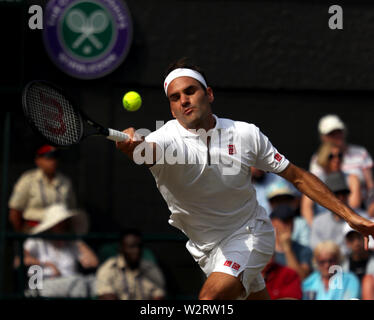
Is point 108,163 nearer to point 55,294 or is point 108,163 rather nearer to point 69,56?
point 69,56

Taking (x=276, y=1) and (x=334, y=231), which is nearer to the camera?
(x=334, y=231)

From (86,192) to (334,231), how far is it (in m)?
2.63

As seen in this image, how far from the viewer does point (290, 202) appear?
7.53 metres

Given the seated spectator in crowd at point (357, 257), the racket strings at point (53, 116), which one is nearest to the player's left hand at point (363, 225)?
the racket strings at point (53, 116)

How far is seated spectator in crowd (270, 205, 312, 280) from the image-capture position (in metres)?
7.22

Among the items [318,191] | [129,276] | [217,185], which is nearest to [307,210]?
[129,276]

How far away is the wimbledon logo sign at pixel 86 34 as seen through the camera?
8656 mm

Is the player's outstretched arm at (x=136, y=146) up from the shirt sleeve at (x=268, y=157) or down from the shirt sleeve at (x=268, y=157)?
down

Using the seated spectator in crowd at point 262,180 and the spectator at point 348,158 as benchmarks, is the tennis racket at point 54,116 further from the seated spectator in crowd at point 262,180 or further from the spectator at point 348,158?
the spectator at point 348,158

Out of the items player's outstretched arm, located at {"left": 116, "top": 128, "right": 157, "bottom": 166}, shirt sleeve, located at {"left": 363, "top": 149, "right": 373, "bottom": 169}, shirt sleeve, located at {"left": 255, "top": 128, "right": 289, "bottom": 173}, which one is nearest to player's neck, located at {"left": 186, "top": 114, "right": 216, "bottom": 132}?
shirt sleeve, located at {"left": 255, "top": 128, "right": 289, "bottom": 173}

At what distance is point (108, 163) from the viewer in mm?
8766

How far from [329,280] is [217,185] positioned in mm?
2200
